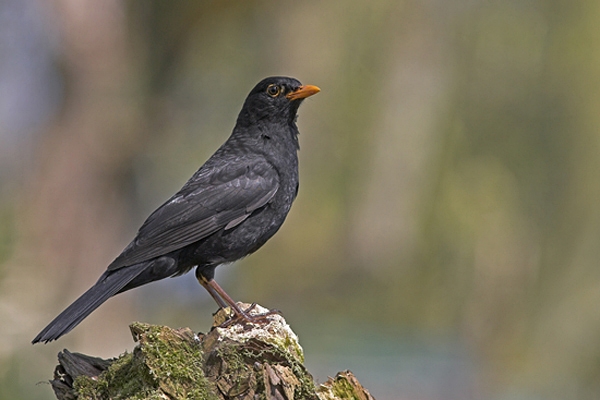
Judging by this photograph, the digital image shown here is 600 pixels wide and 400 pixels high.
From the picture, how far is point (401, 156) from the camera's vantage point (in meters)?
13.2

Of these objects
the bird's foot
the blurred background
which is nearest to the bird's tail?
the bird's foot

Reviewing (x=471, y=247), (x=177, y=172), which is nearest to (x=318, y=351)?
(x=471, y=247)

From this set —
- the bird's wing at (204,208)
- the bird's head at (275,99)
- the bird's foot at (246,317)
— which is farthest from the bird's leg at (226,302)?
the bird's head at (275,99)

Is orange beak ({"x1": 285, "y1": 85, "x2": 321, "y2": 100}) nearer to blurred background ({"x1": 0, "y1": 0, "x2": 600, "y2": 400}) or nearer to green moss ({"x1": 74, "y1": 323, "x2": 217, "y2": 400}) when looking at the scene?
green moss ({"x1": 74, "y1": 323, "x2": 217, "y2": 400})

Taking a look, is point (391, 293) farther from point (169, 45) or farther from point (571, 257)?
point (169, 45)

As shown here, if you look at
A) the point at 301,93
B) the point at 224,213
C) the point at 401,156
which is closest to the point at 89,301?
the point at 224,213

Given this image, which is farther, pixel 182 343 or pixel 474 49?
pixel 474 49

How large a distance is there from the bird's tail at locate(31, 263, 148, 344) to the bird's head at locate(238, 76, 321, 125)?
1.54m

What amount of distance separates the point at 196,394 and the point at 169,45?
32.7 feet

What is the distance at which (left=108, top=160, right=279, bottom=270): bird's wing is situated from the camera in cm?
489

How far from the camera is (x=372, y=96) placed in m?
13.4

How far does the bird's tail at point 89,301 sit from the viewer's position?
413 cm

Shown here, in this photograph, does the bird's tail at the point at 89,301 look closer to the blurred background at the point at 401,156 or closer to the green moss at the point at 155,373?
the green moss at the point at 155,373

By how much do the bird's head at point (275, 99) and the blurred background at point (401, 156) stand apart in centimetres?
642
